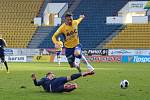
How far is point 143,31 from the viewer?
56.5 m

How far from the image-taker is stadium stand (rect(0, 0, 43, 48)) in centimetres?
5856

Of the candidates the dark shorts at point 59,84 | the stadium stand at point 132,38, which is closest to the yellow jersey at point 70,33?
the dark shorts at point 59,84

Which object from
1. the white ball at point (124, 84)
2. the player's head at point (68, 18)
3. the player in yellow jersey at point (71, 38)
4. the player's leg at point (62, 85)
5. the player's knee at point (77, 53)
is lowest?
the white ball at point (124, 84)

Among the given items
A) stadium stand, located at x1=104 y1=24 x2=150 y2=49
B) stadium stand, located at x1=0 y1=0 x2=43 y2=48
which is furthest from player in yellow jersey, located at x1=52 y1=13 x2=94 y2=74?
stadium stand, located at x1=0 y1=0 x2=43 y2=48

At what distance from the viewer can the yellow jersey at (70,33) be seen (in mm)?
17219

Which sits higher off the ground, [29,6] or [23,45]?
[29,6]

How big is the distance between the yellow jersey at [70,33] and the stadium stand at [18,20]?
39.6 meters

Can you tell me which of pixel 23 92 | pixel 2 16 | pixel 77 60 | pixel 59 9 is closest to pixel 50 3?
pixel 59 9

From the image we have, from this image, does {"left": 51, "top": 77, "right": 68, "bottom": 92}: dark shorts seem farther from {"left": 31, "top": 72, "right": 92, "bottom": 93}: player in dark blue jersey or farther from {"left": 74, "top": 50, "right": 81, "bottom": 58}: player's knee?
{"left": 74, "top": 50, "right": 81, "bottom": 58}: player's knee

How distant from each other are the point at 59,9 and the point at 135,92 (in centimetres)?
4739

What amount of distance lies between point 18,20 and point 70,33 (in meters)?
44.4

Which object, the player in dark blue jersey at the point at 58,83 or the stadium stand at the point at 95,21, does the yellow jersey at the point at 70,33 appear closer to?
the player in dark blue jersey at the point at 58,83

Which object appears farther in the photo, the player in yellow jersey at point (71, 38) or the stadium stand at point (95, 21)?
the stadium stand at point (95, 21)

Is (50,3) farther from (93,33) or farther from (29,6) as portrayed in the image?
(93,33)
